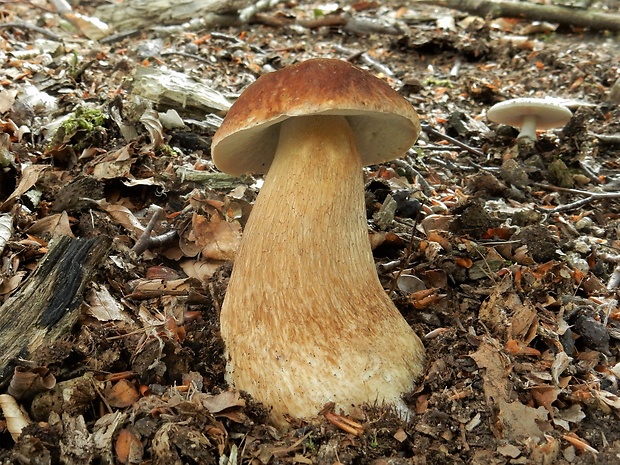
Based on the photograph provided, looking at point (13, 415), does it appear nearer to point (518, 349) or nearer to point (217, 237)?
point (217, 237)

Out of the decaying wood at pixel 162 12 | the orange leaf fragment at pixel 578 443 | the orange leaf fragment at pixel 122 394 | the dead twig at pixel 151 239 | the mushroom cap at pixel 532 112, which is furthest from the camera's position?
the decaying wood at pixel 162 12

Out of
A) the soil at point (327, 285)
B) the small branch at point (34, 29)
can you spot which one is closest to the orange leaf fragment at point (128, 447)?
the soil at point (327, 285)

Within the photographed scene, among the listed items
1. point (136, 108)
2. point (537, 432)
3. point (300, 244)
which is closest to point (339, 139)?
point (300, 244)

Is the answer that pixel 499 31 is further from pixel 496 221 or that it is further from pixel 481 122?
pixel 496 221

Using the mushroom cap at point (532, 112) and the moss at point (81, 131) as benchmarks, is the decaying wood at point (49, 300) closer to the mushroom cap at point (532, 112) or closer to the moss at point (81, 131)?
the moss at point (81, 131)

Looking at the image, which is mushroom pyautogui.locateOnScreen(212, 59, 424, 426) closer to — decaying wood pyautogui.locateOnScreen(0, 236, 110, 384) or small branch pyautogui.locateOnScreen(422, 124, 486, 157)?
decaying wood pyautogui.locateOnScreen(0, 236, 110, 384)
